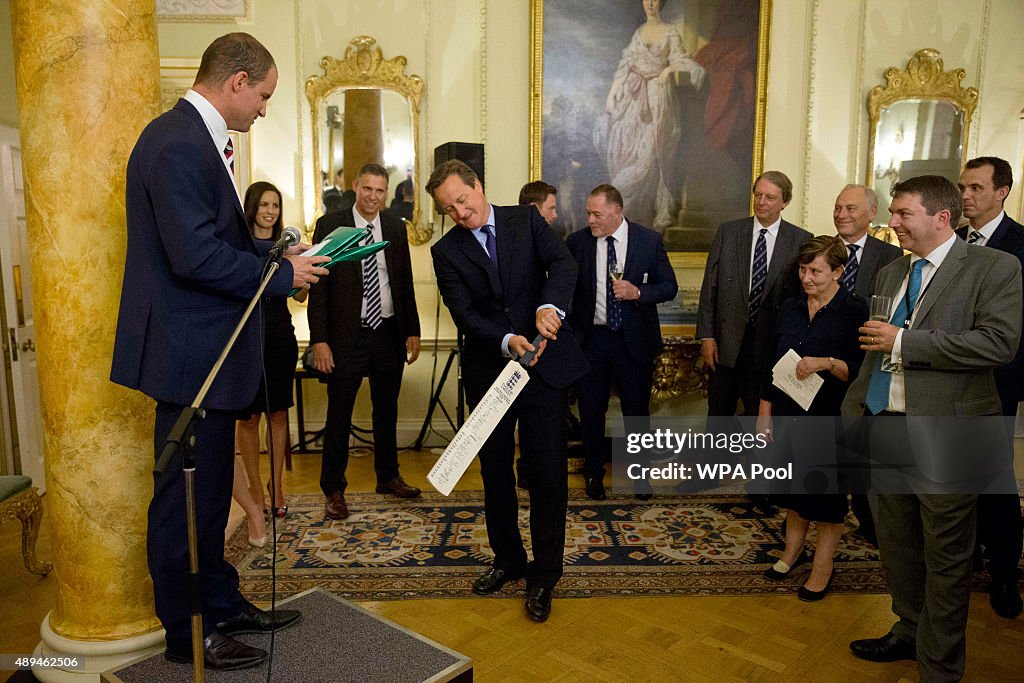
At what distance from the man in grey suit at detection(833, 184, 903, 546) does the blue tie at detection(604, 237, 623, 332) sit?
3.87ft

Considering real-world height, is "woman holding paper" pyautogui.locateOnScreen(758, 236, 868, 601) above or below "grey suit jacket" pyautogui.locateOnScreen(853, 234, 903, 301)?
below

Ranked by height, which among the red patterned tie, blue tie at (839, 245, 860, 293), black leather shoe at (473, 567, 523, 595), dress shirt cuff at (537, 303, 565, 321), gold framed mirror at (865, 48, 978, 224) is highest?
gold framed mirror at (865, 48, 978, 224)

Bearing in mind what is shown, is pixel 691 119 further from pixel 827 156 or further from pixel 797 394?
pixel 797 394

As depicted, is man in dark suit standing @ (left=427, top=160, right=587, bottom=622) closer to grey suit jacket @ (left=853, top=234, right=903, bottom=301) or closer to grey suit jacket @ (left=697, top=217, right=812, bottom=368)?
grey suit jacket @ (left=697, top=217, right=812, bottom=368)

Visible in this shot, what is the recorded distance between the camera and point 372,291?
13.9 feet

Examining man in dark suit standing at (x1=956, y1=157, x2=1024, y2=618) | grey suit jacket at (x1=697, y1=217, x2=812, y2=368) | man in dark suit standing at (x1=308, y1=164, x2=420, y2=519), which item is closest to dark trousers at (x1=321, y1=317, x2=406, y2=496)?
man in dark suit standing at (x1=308, y1=164, x2=420, y2=519)

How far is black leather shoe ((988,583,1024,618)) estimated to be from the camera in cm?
312

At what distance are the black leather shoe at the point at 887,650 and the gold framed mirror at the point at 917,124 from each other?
12.9ft

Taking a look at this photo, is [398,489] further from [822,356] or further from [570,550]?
[822,356]

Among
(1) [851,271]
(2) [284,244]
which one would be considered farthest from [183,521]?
(1) [851,271]

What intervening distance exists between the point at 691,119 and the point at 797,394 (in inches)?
122

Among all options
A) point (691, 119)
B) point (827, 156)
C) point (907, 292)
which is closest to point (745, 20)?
point (691, 119)

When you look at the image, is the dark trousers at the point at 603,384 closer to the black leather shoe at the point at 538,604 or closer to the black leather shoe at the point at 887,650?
the black leather shoe at the point at 538,604

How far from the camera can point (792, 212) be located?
5.96 meters
